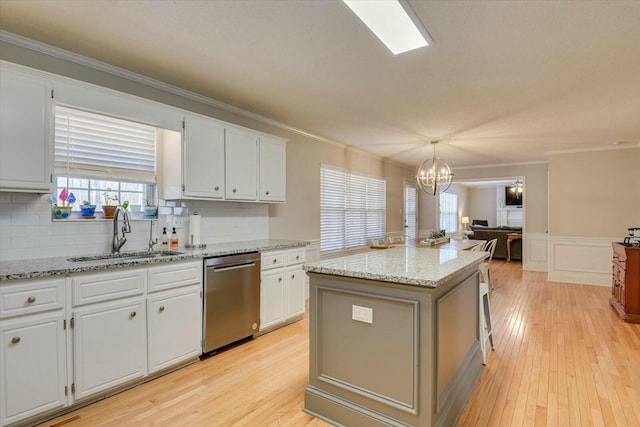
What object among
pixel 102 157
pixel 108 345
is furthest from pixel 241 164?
pixel 108 345

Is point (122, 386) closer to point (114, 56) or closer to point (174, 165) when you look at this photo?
point (174, 165)

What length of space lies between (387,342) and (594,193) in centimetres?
633

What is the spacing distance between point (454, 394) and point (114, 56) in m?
3.49

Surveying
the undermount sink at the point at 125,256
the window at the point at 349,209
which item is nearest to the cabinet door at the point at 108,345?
the undermount sink at the point at 125,256

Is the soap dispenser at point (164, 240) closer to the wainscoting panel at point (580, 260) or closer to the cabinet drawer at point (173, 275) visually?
the cabinet drawer at point (173, 275)

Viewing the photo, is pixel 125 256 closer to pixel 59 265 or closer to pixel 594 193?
pixel 59 265

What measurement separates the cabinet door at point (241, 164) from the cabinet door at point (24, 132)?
4.77 feet

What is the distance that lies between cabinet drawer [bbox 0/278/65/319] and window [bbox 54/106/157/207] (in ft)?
3.10

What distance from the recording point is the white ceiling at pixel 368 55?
199cm

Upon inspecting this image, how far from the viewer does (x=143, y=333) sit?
95.9 inches

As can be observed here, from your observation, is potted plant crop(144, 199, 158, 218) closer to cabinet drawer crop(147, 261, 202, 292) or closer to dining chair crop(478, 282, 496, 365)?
cabinet drawer crop(147, 261, 202, 292)

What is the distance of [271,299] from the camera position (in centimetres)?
350

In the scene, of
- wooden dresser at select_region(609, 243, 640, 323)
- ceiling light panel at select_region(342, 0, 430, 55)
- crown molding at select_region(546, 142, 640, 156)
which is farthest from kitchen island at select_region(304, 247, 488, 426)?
crown molding at select_region(546, 142, 640, 156)

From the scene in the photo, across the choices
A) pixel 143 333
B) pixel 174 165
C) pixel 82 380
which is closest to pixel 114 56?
pixel 174 165
